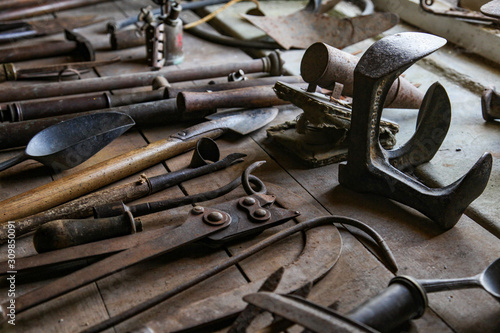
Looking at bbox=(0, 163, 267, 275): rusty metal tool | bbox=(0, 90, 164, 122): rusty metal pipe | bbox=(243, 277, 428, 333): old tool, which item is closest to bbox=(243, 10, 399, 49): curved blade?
bbox=(0, 90, 164, 122): rusty metal pipe

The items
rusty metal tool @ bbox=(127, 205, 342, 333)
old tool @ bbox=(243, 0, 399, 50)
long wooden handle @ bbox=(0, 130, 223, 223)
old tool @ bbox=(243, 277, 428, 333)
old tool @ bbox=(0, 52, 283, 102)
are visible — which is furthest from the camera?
old tool @ bbox=(243, 0, 399, 50)

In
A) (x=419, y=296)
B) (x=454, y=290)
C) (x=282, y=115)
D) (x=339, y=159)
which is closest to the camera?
(x=419, y=296)

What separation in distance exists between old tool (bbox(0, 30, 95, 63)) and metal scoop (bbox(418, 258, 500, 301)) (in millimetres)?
2136

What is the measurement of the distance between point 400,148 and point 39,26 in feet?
7.71

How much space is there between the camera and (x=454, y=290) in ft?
4.55

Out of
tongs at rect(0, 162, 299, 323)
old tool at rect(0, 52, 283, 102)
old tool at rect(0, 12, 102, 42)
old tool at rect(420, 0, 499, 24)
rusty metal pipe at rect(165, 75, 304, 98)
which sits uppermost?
old tool at rect(420, 0, 499, 24)

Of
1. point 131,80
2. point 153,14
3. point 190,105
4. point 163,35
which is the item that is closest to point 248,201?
point 190,105

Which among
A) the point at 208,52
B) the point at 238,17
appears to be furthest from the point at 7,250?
the point at 238,17

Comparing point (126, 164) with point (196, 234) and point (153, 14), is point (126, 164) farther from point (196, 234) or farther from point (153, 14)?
point (153, 14)

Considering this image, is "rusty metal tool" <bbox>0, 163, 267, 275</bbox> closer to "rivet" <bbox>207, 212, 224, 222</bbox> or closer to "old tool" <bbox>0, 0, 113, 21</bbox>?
"rivet" <bbox>207, 212, 224, 222</bbox>

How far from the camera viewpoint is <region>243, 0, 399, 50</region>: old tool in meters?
2.93

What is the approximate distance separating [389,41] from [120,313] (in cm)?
109

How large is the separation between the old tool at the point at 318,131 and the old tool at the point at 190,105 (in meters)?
0.20

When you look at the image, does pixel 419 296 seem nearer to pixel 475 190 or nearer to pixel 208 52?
pixel 475 190
